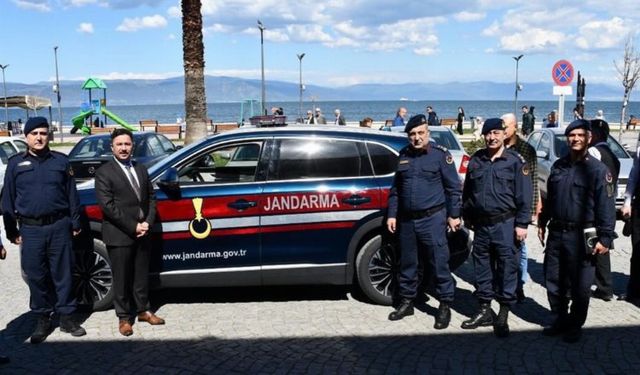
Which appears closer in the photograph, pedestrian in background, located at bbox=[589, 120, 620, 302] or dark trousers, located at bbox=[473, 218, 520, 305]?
dark trousers, located at bbox=[473, 218, 520, 305]

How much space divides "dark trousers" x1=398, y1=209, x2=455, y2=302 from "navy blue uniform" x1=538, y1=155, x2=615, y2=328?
2.89 ft

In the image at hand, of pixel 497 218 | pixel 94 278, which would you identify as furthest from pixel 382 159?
pixel 94 278

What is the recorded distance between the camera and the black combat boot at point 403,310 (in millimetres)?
A: 5652

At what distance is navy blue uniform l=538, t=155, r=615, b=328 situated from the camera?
4809mm

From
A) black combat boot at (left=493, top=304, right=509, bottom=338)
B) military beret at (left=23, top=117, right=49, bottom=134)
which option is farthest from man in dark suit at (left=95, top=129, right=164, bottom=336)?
black combat boot at (left=493, top=304, right=509, bottom=338)

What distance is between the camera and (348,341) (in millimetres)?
5117

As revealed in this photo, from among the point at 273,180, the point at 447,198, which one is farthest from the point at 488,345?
the point at 273,180

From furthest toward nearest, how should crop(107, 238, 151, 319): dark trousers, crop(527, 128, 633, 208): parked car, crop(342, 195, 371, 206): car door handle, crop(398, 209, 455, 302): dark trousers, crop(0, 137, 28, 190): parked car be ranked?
crop(0, 137, 28, 190): parked car < crop(527, 128, 633, 208): parked car < crop(342, 195, 371, 206): car door handle < crop(398, 209, 455, 302): dark trousers < crop(107, 238, 151, 319): dark trousers

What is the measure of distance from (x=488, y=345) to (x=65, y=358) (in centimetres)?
349

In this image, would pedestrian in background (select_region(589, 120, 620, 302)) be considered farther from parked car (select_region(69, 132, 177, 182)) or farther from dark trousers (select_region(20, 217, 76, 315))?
parked car (select_region(69, 132, 177, 182))

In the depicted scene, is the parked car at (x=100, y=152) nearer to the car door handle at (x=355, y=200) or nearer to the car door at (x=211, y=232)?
the car door at (x=211, y=232)

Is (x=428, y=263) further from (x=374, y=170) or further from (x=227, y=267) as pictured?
(x=227, y=267)

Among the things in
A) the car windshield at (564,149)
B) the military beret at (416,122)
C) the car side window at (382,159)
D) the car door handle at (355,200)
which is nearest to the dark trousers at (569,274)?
the military beret at (416,122)

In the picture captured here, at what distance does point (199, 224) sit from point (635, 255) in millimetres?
4395
